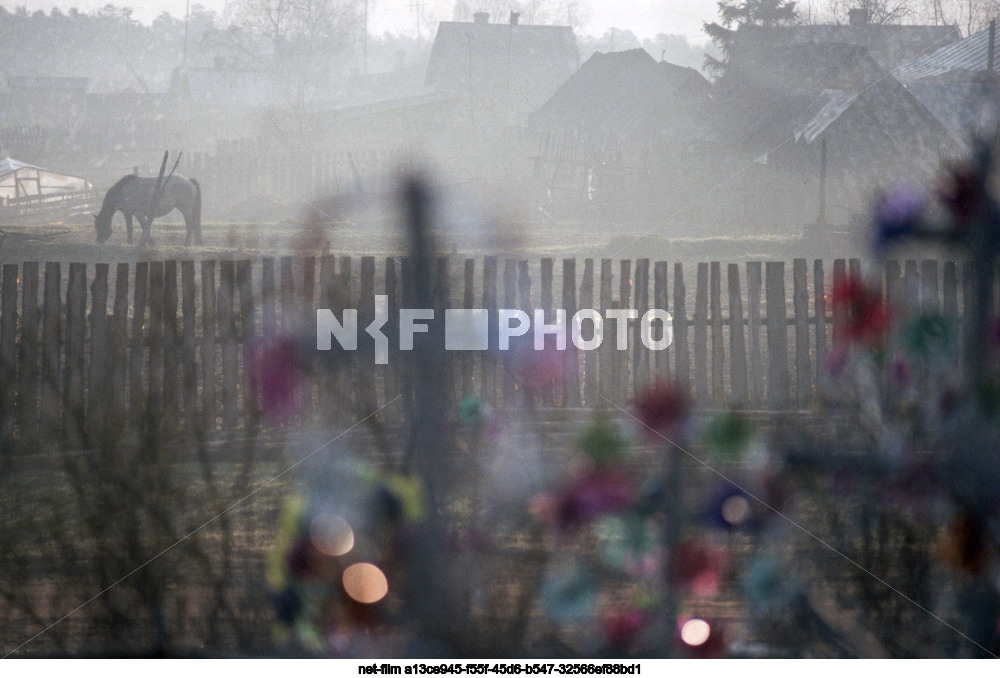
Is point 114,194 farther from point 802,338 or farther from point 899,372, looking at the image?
point 899,372

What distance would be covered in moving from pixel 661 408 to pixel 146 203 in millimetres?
3245

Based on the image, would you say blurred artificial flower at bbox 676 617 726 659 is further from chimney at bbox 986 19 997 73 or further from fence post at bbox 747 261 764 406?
chimney at bbox 986 19 997 73

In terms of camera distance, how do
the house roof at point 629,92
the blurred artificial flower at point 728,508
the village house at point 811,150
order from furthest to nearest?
the village house at point 811,150 < the house roof at point 629,92 < the blurred artificial flower at point 728,508

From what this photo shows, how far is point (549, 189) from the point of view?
452 cm

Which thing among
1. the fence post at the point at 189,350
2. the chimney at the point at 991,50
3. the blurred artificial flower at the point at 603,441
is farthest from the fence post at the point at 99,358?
the chimney at the point at 991,50

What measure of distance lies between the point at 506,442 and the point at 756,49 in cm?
274

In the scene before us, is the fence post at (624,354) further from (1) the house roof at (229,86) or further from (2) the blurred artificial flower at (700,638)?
(1) the house roof at (229,86)

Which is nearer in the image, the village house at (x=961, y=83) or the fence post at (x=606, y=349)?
the fence post at (x=606, y=349)

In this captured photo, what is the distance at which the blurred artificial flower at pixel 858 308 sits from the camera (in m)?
3.23

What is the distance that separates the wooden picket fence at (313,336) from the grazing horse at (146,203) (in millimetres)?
1228

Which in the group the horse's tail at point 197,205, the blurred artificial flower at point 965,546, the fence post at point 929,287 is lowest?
the blurred artificial flower at point 965,546

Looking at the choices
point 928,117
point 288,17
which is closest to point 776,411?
point 288,17

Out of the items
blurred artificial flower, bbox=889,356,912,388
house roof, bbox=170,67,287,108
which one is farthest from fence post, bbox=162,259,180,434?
blurred artificial flower, bbox=889,356,912,388

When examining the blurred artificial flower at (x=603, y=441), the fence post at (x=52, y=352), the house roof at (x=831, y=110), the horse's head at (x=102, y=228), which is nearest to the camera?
the blurred artificial flower at (x=603, y=441)
